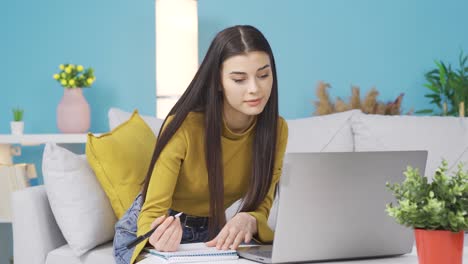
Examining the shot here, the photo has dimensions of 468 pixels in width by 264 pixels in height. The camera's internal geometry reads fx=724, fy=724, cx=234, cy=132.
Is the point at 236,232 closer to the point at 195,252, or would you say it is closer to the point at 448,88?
the point at 195,252

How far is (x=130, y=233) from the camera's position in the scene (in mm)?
1921

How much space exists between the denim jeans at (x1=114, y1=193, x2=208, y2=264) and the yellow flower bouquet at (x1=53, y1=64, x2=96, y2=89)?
215cm

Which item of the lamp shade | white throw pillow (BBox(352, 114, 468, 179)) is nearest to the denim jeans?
white throw pillow (BBox(352, 114, 468, 179))

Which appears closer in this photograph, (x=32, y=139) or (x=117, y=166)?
(x=117, y=166)

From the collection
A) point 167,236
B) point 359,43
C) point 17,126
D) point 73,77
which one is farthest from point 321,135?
point 17,126

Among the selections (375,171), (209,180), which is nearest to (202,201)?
(209,180)

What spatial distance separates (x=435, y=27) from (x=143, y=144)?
92.5 inches

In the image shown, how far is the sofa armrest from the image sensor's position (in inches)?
91.0

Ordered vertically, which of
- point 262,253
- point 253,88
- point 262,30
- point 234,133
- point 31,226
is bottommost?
point 31,226

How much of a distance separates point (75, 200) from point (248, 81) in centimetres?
84

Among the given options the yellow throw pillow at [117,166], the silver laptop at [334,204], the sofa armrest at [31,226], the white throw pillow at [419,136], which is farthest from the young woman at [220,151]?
the white throw pillow at [419,136]

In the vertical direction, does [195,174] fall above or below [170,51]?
below

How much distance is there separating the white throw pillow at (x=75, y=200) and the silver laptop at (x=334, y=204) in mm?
913

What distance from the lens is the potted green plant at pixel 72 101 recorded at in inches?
159
